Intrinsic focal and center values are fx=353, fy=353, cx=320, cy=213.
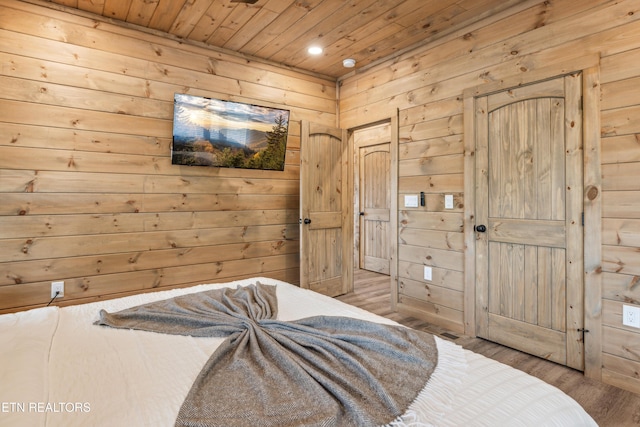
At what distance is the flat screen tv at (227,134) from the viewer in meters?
3.25

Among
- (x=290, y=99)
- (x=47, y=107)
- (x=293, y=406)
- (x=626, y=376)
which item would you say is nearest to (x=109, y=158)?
(x=47, y=107)

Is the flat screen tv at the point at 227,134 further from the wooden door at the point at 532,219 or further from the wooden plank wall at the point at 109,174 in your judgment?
the wooden door at the point at 532,219

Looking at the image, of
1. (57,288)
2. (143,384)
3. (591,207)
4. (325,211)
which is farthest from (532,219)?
(57,288)

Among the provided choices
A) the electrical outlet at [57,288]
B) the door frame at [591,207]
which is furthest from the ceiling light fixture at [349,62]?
the electrical outlet at [57,288]

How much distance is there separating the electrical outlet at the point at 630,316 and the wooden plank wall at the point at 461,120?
0.09 ft

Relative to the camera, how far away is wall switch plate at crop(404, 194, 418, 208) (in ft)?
11.4

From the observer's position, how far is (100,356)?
1.30 meters

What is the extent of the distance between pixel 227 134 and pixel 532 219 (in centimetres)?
277

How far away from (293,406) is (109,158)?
282 cm

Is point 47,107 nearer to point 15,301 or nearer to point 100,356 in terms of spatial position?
point 15,301

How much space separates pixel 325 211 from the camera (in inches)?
159

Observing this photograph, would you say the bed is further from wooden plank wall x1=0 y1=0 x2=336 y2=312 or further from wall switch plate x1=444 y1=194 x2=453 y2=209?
wall switch plate x1=444 y1=194 x2=453 y2=209

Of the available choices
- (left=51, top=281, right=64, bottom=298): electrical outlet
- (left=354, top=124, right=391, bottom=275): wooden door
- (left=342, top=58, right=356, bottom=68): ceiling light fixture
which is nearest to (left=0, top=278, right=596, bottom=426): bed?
(left=51, top=281, right=64, bottom=298): electrical outlet

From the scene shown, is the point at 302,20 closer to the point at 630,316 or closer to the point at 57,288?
the point at 57,288
